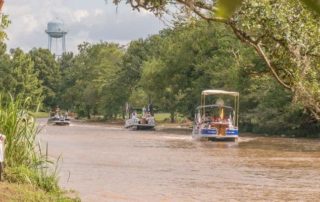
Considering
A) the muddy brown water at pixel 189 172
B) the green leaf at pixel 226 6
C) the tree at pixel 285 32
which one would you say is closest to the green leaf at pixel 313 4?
the green leaf at pixel 226 6

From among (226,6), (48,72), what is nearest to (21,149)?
(226,6)

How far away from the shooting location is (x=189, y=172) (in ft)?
72.9

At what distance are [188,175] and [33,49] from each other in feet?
331

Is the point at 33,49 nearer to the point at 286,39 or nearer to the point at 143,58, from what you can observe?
the point at 143,58

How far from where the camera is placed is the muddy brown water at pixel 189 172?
54.0 ft

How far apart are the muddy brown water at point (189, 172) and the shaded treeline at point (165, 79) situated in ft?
11.1

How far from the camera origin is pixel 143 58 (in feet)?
276

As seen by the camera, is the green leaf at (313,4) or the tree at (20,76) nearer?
the green leaf at (313,4)

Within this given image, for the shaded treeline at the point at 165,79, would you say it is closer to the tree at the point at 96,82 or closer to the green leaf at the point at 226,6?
the tree at the point at 96,82

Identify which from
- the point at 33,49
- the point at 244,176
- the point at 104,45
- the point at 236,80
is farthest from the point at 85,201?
the point at 33,49

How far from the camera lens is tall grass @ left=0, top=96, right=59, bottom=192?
9891 millimetres

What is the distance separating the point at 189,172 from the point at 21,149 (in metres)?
12.3

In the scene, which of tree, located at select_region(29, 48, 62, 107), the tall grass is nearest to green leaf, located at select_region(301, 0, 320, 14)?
the tall grass

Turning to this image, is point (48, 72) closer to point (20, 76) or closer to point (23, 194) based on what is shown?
point (20, 76)
